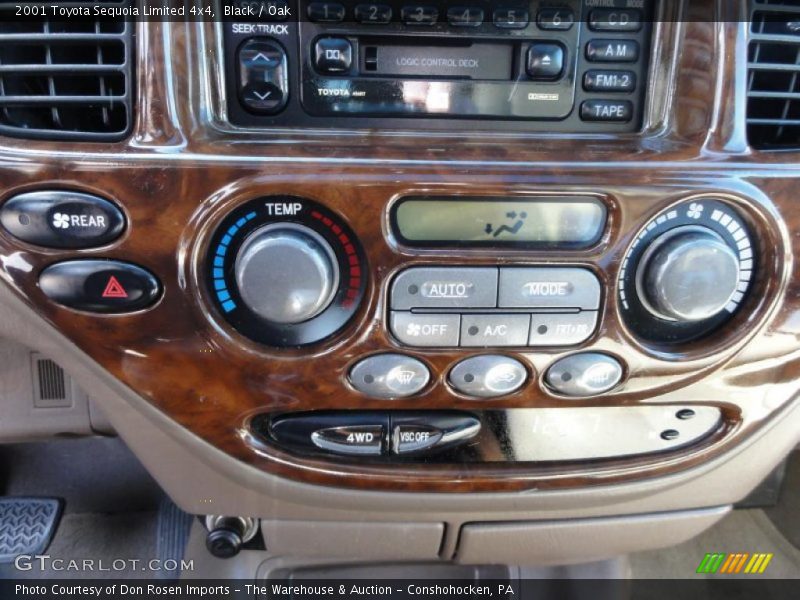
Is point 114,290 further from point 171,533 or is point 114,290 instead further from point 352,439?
point 171,533

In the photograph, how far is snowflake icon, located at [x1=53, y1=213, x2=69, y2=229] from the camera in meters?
0.62

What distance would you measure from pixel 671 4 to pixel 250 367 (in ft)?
1.78

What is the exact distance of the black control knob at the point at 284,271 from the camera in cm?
61

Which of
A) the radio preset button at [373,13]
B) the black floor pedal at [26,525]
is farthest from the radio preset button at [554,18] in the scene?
the black floor pedal at [26,525]

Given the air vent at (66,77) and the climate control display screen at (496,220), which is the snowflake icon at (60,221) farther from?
the climate control display screen at (496,220)

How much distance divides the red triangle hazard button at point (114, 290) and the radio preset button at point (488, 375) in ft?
1.08

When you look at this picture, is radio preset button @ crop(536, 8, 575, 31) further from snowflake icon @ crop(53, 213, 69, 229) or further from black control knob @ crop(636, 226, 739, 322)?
snowflake icon @ crop(53, 213, 69, 229)

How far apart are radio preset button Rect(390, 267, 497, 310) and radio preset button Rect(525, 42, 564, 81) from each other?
0.19 meters

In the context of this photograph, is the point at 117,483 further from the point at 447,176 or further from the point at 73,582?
the point at 447,176

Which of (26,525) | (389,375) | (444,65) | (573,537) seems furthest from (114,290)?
(26,525)

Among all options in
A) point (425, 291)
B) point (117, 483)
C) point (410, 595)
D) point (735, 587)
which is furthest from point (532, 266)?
point (735, 587)

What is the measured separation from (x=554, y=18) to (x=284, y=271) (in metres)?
0.34

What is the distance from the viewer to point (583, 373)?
2.28 ft

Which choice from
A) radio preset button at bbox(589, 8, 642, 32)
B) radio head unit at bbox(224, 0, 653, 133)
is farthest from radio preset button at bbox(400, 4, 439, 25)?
radio preset button at bbox(589, 8, 642, 32)
